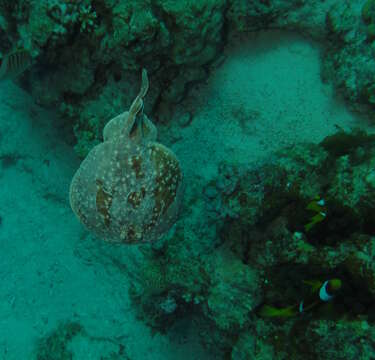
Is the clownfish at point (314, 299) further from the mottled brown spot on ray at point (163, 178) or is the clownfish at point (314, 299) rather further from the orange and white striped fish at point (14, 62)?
the orange and white striped fish at point (14, 62)

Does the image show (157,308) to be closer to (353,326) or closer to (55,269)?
(55,269)

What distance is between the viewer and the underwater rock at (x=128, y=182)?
121 inches

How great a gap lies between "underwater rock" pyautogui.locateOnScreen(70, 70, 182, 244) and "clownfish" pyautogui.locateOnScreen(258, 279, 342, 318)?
5.64 ft

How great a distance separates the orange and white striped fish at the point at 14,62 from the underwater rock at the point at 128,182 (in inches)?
91.1

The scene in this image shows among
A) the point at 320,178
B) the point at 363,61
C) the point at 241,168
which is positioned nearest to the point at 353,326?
the point at 320,178

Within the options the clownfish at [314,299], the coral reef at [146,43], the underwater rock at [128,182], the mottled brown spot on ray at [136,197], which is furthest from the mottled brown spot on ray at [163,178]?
the coral reef at [146,43]

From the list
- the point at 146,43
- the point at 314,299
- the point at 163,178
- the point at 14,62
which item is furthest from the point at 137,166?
the point at 14,62

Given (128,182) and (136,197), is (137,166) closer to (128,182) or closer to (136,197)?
(128,182)

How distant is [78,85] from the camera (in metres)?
4.86

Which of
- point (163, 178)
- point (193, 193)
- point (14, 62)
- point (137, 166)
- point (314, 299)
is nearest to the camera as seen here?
point (314, 299)

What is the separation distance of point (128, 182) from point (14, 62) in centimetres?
298

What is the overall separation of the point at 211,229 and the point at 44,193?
3546mm

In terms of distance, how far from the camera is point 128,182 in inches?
122

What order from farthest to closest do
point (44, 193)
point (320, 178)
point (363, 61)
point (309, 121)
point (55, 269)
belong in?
point (44, 193), point (55, 269), point (309, 121), point (363, 61), point (320, 178)
